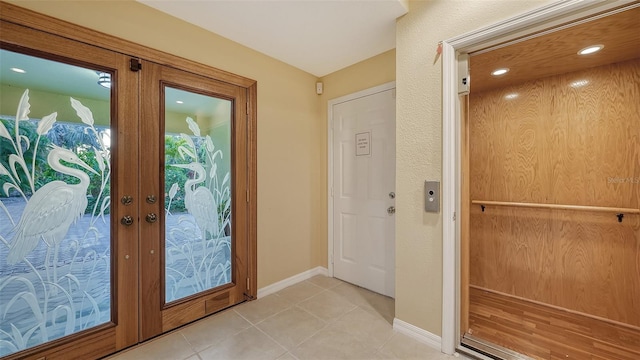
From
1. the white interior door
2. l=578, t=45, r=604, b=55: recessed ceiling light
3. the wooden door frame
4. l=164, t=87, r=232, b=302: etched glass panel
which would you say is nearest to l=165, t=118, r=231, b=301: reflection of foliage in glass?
l=164, t=87, r=232, b=302: etched glass panel

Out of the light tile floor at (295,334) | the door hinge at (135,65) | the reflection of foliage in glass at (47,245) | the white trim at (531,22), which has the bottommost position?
the light tile floor at (295,334)

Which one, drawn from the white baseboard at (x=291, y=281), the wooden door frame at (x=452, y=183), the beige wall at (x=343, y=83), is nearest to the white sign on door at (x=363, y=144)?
the beige wall at (x=343, y=83)

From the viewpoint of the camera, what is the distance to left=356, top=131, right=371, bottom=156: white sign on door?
2.70 m

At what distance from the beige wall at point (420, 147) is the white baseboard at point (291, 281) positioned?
1276 millimetres

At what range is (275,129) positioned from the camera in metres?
2.66

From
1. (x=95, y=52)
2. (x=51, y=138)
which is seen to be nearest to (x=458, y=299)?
(x=51, y=138)

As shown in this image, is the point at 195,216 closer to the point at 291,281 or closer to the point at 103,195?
the point at 103,195

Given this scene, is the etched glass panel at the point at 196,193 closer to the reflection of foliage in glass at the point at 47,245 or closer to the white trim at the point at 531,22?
the reflection of foliage in glass at the point at 47,245

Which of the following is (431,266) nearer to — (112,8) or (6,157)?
(6,157)

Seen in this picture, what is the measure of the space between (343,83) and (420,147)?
4.81ft

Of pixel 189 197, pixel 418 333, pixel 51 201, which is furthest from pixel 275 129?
pixel 418 333

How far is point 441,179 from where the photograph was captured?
1.73m

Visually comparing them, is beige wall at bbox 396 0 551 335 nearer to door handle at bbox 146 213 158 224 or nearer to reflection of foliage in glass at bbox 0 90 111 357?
door handle at bbox 146 213 158 224

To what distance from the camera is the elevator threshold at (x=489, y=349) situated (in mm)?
1632
